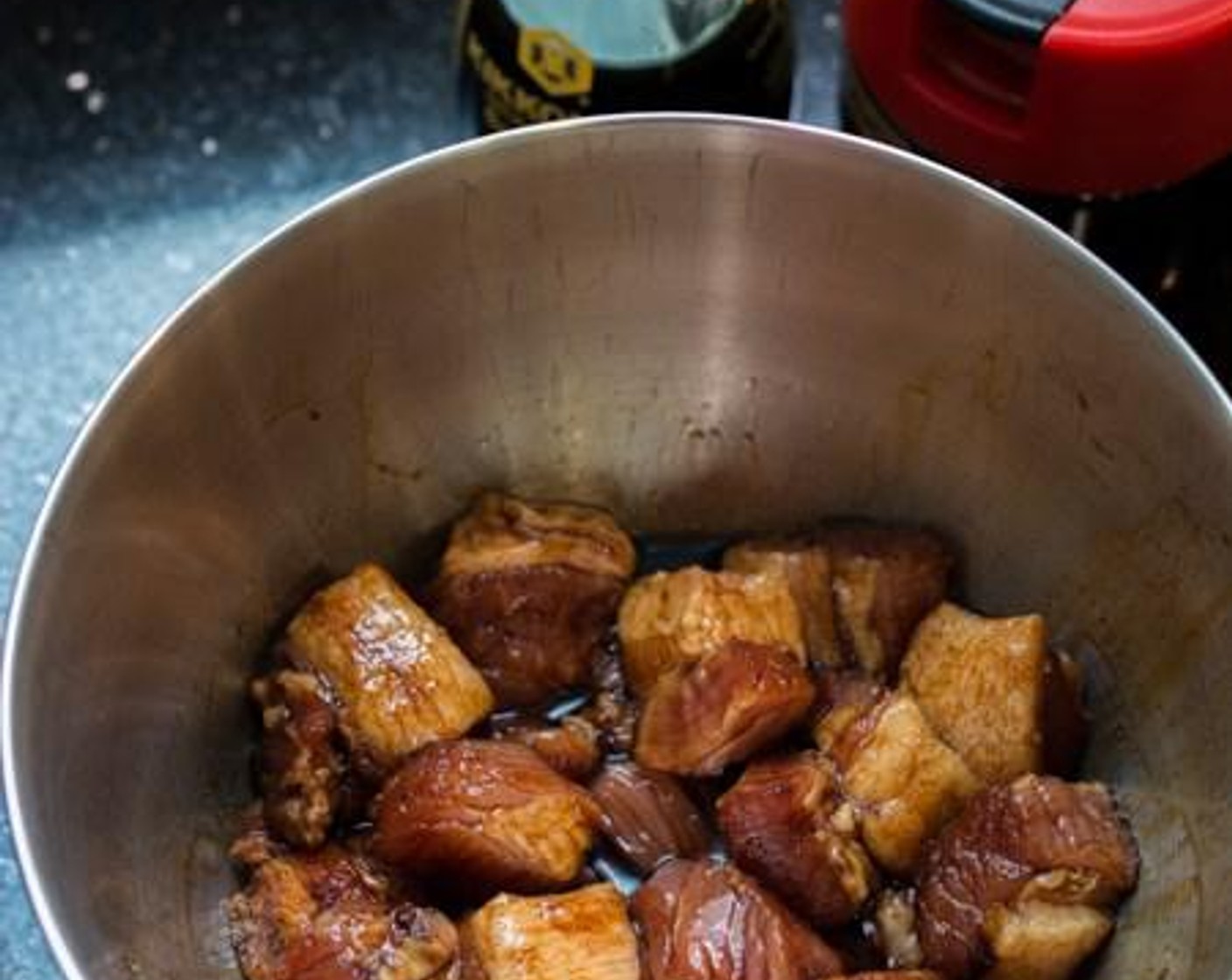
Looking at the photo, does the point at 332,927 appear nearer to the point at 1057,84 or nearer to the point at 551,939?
the point at 551,939

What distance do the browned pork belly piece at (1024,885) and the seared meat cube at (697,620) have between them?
0.14 m

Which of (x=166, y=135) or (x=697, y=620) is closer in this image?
(x=697, y=620)

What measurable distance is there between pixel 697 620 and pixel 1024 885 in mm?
217

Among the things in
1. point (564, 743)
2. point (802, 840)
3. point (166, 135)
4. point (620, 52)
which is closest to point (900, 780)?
point (802, 840)

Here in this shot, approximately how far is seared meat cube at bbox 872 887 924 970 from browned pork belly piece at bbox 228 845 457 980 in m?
0.22

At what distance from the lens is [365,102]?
148cm

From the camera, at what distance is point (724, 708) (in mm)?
1029

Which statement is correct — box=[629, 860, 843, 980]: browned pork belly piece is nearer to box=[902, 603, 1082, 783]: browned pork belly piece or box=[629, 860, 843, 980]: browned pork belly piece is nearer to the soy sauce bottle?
box=[902, 603, 1082, 783]: browned pork belly piece

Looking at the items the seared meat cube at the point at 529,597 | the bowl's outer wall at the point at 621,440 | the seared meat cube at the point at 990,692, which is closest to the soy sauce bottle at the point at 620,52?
the bowl's outer wall at the point at 621,440

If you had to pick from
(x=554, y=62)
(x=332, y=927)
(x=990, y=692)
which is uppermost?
(x=554, y=62)

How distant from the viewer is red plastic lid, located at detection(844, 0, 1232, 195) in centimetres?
106

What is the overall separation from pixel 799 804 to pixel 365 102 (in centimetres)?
70

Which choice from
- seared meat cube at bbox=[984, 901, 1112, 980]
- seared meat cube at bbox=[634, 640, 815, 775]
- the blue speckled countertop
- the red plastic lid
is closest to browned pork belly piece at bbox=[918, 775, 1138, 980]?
seared meat cube at bbox=[984, 901, 1112, 980]

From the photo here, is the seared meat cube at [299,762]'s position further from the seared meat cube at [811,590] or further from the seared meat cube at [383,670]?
the seared meat cube at [811,590]
